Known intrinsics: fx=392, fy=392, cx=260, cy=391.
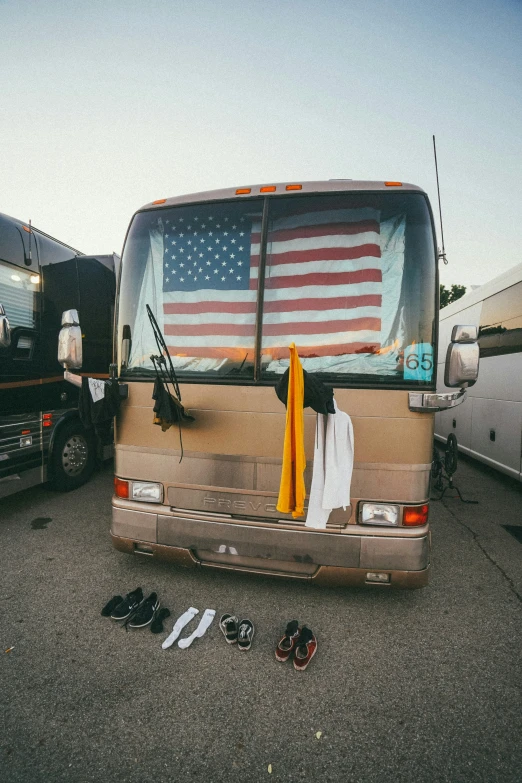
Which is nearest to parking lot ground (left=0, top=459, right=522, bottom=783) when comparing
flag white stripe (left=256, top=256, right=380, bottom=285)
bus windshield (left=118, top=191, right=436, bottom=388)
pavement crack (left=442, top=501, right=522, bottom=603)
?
pavement crack (left=442, top=501, right=522, bottom=603)

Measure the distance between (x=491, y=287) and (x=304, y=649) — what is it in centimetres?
708

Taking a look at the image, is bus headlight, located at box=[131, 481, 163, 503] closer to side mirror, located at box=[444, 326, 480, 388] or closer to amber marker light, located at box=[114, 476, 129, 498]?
amber marker light, located at box=[114, 476, 129, 498]

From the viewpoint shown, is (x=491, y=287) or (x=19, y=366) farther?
(x=491, y=287)

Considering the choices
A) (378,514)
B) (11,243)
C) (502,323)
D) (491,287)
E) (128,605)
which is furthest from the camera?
(491,287)

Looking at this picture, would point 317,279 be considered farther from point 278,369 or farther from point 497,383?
point 497,383

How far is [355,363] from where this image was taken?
273 centimetres

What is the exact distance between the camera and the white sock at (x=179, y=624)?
261 centimetres

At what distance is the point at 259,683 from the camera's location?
2.30 m

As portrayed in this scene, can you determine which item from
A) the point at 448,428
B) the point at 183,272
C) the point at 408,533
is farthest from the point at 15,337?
the point at 448,428

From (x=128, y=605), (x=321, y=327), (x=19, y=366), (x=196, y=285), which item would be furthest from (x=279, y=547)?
(x=19, y=366)

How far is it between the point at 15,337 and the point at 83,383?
8.25 ft

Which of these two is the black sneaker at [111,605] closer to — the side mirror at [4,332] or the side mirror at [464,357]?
the side mirror at [4,332]

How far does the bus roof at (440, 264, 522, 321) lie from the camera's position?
6292mm

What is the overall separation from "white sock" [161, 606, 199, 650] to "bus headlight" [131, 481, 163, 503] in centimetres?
84
